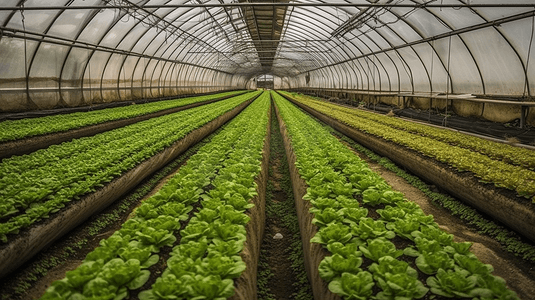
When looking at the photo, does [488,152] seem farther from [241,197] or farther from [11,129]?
[11,129]

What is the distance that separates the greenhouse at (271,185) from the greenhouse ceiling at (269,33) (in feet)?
0.29

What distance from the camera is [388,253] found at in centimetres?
279

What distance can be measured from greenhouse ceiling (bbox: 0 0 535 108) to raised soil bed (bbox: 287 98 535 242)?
4.07m

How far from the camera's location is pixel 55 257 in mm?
4227

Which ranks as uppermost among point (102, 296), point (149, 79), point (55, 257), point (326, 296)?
point (149, 79)

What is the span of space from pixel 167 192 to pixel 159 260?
4.81 ft

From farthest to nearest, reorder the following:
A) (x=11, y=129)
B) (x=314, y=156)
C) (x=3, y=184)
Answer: (x=11, y=129)
(x=314, y=156)
(x=3, y=184)

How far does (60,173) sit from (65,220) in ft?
4.96

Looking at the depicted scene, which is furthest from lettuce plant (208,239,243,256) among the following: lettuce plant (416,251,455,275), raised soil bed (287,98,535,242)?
raised soil bed (287,98,535,242)

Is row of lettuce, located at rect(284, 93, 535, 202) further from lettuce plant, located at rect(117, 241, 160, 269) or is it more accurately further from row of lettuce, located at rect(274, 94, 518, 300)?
lettuce plant, located at rect(117, 241, 160, 269)

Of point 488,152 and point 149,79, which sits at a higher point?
point 149,79

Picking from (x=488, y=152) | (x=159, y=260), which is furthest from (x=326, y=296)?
(x=488, y=152)

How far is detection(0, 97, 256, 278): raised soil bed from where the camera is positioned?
3459 mm

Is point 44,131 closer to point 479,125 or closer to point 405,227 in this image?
point 405,227
